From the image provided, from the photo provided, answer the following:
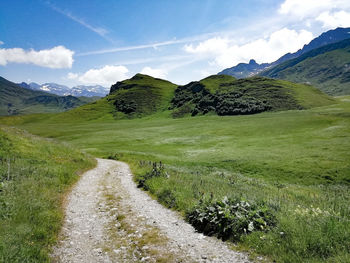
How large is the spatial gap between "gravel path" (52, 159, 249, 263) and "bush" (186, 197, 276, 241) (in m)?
0.51

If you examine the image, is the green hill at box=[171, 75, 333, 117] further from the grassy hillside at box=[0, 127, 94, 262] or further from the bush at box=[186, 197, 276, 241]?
the bush at box=[186, 197, 276, 241]

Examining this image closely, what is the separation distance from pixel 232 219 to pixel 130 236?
473 centimetres

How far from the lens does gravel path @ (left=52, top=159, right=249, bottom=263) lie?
8.27 meters

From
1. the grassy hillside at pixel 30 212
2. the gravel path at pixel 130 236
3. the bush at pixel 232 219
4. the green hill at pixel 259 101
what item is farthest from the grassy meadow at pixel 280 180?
the green hill at pixel 259 101

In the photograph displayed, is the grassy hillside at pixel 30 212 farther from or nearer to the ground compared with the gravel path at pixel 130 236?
farther from the ground

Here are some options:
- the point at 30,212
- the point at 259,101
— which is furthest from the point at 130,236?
the point at 259,101

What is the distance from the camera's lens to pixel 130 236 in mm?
10031

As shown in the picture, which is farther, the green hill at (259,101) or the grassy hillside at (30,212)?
the green hill at (259,101)

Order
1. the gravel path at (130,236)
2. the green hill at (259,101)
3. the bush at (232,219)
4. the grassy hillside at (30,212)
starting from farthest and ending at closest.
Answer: the green hill at (259,101) < the bush at (232,219) < the gravel path at (130,236) < the grassy hillside at (30,212)

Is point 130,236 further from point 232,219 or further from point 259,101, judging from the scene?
point 259,101

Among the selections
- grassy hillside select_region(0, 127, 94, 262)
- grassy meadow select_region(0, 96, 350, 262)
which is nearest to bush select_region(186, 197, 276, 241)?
grassy meadow select_region(0, 96, 350, 262)

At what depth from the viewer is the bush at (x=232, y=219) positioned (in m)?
9.22

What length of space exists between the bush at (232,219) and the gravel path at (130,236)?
514 millimetres

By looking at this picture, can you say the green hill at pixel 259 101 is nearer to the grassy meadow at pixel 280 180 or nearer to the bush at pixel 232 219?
the grassy meadow at pixel 280 180
